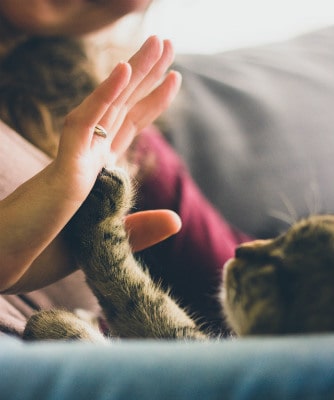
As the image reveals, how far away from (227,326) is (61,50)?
643 mm

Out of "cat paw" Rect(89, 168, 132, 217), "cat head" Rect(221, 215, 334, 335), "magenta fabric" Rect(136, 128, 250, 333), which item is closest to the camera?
"cat head" Rect(221, 215, 334, 335)

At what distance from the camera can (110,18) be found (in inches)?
37.6

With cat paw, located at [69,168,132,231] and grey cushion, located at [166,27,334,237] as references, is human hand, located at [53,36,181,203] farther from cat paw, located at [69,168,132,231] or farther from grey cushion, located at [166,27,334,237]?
grey cushion, located at [166,27,334,237]

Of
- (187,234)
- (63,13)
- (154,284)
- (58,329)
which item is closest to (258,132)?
Answer: (187,234)

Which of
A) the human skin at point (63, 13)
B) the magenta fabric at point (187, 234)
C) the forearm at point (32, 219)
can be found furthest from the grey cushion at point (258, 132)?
the forearm at point (32, 219)

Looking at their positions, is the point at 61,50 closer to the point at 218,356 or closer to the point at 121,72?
the point at 121,72

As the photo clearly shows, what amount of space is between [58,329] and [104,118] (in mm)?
203

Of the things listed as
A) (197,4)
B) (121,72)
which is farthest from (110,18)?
(121,72)

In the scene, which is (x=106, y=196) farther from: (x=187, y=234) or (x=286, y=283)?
(x=187, y=234)

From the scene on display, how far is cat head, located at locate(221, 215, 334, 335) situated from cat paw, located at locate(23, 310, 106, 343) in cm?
14

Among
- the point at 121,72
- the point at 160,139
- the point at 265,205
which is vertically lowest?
the point at 265,205

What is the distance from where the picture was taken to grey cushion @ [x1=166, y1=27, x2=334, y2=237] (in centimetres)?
96

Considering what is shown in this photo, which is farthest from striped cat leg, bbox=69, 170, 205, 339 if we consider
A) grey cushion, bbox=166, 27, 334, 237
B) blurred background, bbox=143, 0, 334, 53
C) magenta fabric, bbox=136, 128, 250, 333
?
blurred background, bbox=143, 0, 334, 53

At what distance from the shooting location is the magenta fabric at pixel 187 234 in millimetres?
861
